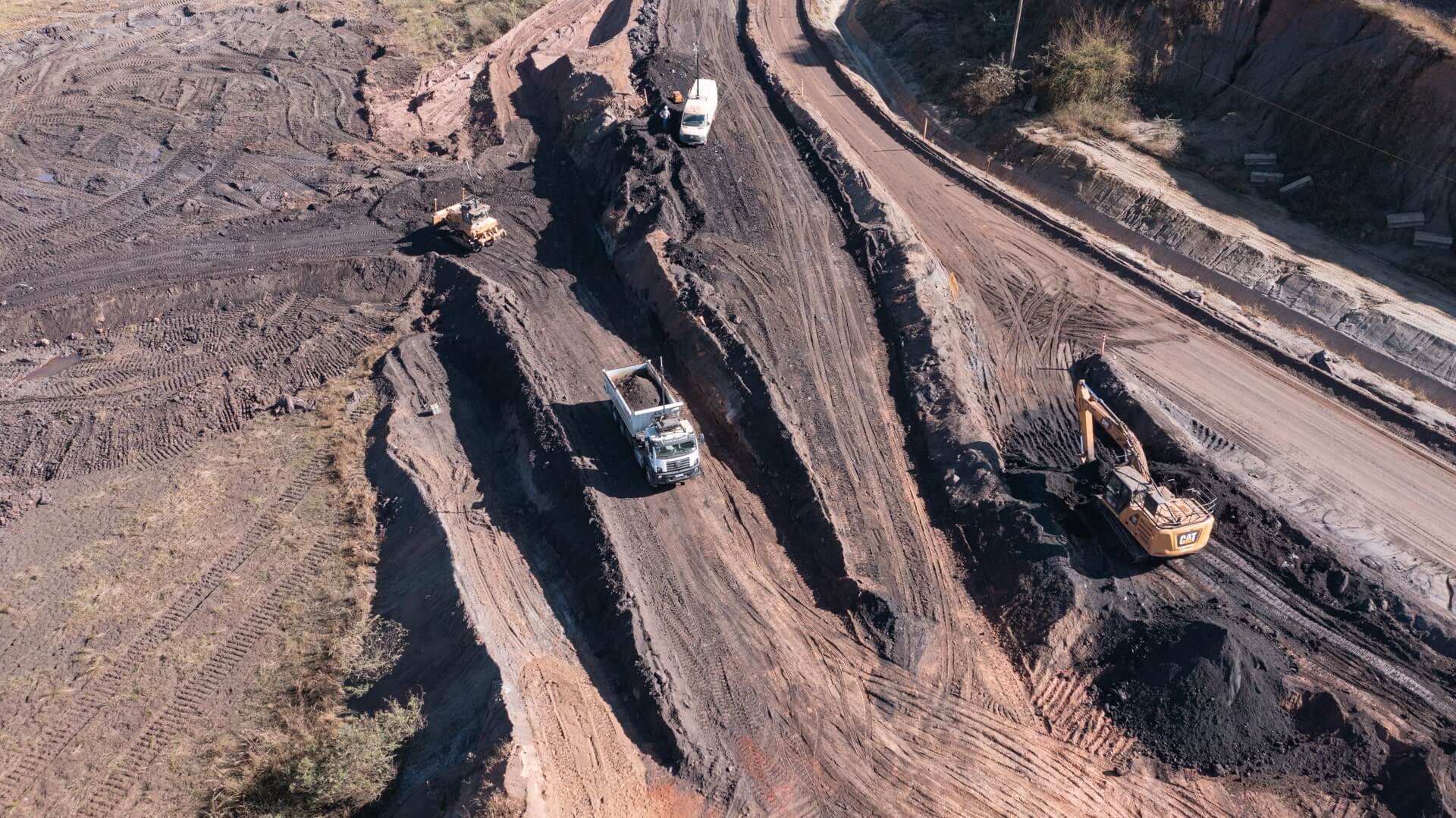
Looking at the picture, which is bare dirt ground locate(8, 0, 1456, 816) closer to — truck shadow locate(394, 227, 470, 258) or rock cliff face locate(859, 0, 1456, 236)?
truck shadow locate(394, 227, 470, 258)

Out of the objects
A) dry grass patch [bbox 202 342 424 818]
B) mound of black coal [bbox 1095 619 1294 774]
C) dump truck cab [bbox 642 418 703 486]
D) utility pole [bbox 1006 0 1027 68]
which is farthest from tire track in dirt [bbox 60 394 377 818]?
utility pole [bbox 1006 0 1027 68]

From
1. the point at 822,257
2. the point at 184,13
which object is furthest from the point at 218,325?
the point at 184,13

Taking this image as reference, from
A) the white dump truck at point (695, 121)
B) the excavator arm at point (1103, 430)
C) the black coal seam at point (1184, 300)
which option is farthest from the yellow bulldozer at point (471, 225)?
the excavator arm at point (1103, 430)

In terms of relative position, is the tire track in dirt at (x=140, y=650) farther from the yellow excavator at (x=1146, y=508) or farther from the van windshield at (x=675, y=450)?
the yellow excavator at (x=1146, y=508)

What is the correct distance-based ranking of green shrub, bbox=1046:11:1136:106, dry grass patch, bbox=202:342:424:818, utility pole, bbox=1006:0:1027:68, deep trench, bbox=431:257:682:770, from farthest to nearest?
utility pole, bbox=1006:0:1027:68 → green shrub, bbox=1046:11:1136:106 → deep trench, bbox=431:257:682:770 → dry grass patch, bbox=202:342:424:818

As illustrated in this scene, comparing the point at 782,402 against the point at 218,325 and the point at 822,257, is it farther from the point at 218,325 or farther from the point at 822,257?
the point at 218,325

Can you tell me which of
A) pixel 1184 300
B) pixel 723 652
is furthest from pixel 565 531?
pixel 1184 300
